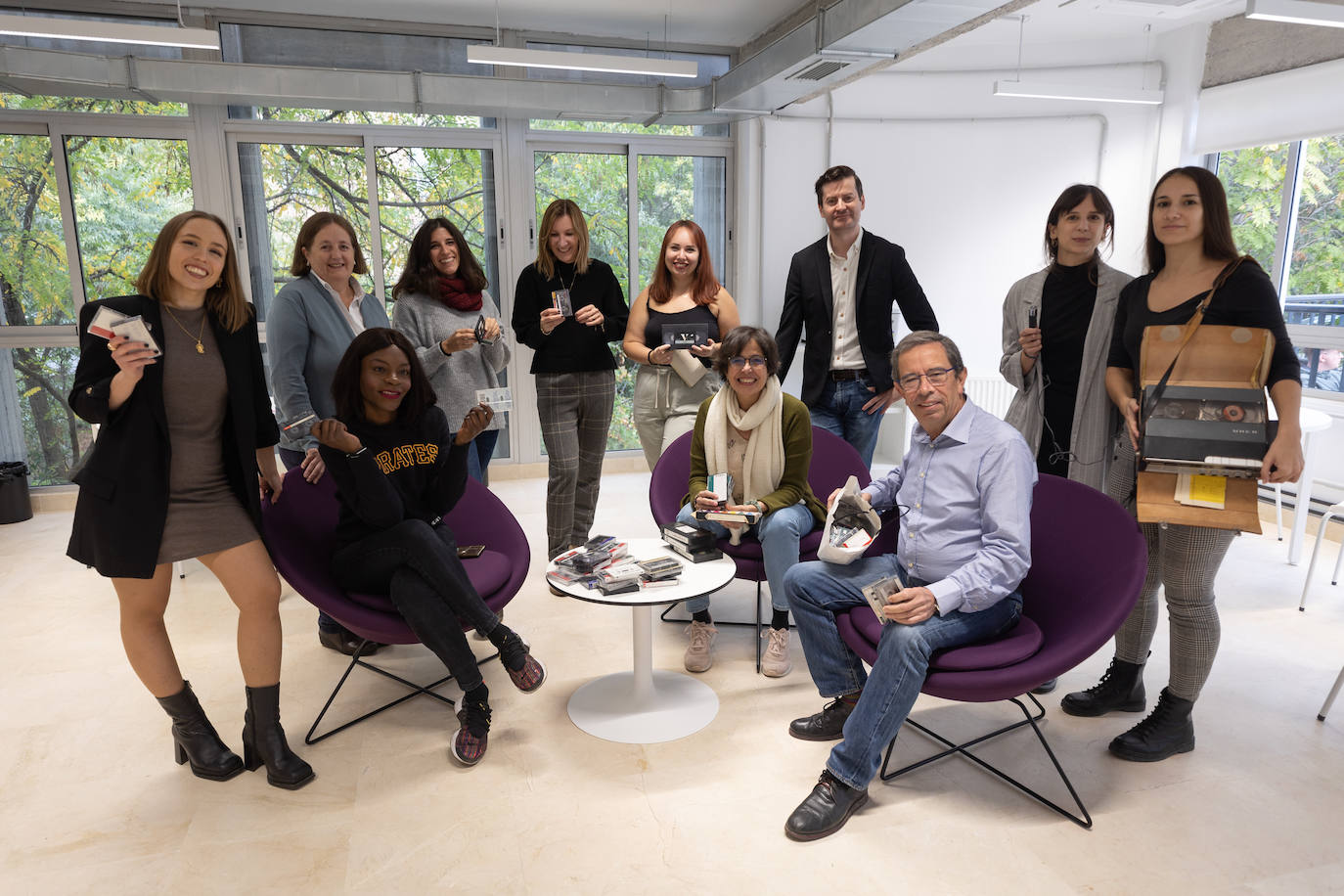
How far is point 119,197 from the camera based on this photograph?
547 cm

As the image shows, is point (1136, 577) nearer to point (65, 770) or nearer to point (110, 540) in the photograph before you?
point (110, 540)

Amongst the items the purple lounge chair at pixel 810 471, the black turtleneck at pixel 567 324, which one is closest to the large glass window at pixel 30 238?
the black turtleneck at pixel 567 324

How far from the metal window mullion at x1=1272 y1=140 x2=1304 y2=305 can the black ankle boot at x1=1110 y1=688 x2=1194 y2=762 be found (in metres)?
4.38

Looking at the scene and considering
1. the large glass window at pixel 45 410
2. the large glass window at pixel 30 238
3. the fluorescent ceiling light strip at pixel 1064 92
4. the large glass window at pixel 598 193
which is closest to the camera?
the fluorescent ceiling light strip at pixel 1064 92

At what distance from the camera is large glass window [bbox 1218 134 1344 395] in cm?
526

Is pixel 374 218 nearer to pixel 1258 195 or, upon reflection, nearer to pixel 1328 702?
pixel 1328 702

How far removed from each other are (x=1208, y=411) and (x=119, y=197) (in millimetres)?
6370

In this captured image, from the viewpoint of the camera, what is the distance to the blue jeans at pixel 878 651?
2135 millimetres

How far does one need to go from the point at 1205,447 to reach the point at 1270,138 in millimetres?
4513

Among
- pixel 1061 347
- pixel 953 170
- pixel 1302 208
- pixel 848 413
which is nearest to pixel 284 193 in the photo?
pixel 848 413

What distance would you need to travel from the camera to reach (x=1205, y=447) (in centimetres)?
223

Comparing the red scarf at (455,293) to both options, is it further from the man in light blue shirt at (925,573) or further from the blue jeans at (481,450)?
the man in light blue shirt at (925,573)

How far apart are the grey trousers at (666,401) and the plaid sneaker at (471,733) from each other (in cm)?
138

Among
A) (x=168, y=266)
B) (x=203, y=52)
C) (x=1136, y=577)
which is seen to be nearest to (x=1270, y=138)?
(x=1136, y=577)
